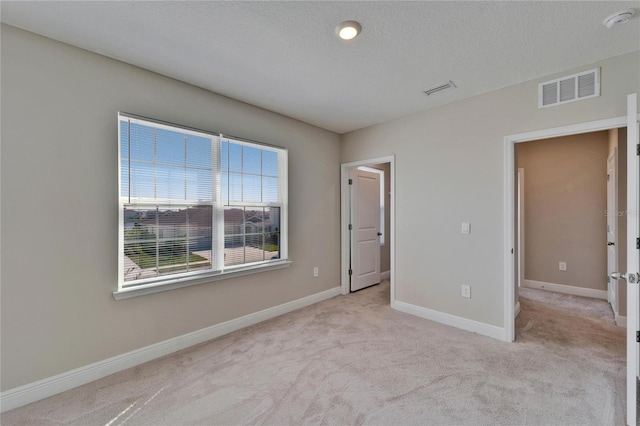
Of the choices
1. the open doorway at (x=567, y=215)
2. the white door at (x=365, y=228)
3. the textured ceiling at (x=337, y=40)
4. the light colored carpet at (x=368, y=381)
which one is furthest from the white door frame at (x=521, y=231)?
the textured ceiling at (x=337, y=40)

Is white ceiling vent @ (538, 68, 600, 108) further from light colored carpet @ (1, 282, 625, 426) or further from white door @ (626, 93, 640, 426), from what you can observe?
light colored carpet @ (1, 282, 625, 426)

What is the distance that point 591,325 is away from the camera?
10.0ft

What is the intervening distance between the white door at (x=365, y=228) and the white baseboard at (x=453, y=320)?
976 mm

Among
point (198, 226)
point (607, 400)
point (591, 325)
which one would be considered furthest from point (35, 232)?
point (591, 325)

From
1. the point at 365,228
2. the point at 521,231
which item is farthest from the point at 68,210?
the point at 521,231

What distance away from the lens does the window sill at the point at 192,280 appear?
2.32 m

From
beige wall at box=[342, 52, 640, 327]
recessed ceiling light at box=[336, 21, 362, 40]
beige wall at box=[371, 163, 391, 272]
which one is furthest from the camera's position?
beige wall at box=[371, 163, 391, 272]

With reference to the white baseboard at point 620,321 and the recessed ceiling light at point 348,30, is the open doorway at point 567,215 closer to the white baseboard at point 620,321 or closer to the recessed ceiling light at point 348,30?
the white baseboard at point 620,321

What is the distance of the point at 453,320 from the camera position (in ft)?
10.5

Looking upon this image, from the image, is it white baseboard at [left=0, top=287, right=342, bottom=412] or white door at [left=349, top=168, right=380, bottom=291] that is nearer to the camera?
white baseboard at [left=0, top=287, right=342, bottom=412]

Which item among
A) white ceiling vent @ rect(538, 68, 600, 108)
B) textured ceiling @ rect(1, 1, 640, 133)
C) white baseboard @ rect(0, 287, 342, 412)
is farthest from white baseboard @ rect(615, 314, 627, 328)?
white baseboard @ rect(0, 287, 342, 412)

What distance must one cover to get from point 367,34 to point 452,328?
303 centimetres

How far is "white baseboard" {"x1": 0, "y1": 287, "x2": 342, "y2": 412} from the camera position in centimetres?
188

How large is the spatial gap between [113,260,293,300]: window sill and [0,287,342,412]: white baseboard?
49 centimetres
